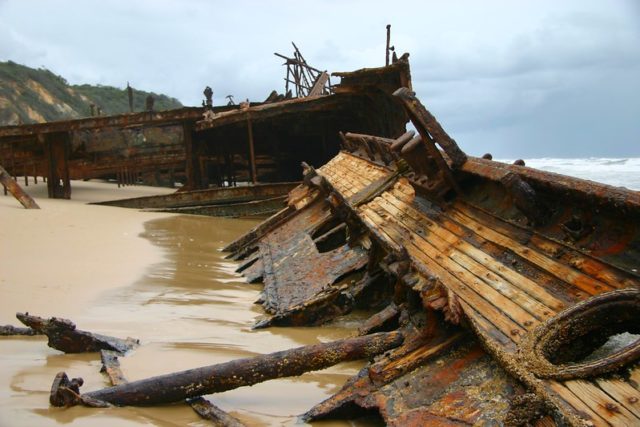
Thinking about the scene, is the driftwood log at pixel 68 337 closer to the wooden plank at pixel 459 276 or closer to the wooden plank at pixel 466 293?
the wooden plank at pixel 466 293

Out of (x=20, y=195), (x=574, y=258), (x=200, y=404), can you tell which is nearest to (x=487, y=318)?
(x=574, y=258)

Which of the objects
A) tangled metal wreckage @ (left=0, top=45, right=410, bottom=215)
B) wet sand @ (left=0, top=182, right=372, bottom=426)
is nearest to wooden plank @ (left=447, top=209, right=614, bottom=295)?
wet sand @ (left=0, top=182, right=372, bottom=426)

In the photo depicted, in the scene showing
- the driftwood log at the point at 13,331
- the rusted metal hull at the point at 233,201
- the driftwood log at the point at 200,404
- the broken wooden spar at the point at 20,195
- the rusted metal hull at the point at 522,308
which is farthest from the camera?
the rusted metal hull at the point at 233,201

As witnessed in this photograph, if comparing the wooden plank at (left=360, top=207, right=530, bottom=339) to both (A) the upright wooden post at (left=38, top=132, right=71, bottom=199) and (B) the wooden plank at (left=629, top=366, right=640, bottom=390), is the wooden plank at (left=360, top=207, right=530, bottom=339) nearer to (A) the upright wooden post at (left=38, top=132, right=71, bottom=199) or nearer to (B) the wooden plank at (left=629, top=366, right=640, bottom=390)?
(B) the wooden plank at (left=629, top=366, right=640, bottom=390)

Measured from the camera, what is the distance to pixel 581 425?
226 cm

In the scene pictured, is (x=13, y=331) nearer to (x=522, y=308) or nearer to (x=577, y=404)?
(x=522, y=308)

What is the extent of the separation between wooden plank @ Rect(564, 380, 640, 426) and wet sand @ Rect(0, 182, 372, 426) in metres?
1.31

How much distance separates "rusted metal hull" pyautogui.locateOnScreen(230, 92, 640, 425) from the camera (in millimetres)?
2545

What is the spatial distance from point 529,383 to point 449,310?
68 cm

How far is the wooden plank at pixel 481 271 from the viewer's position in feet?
10.6

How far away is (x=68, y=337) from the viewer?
165 inches

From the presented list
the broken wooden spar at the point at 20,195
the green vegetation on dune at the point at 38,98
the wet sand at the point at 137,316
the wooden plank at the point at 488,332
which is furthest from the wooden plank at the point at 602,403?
the green vegetation on dune at the point at 38,98

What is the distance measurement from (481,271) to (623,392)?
160 centimetres

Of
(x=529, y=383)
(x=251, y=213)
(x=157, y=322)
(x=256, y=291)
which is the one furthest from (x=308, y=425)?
(x=251, y=213)
